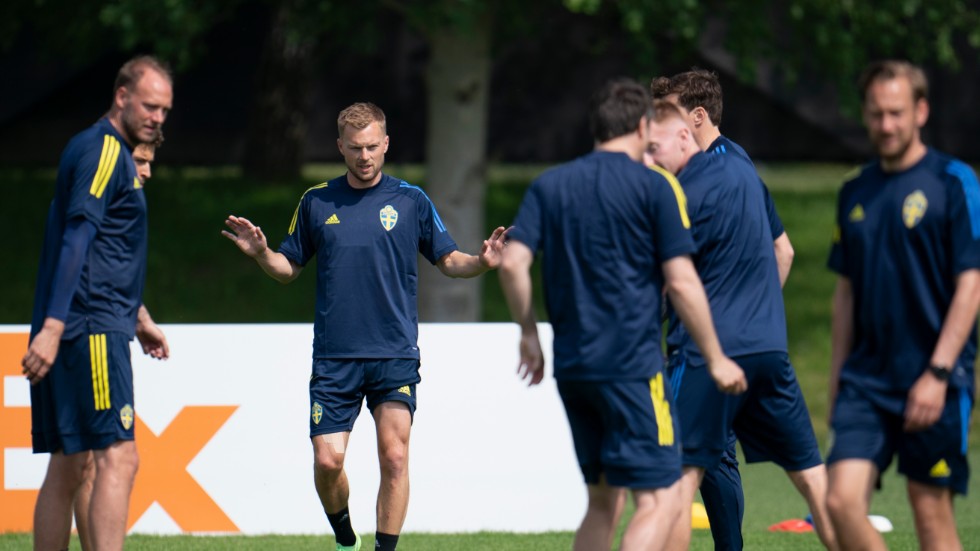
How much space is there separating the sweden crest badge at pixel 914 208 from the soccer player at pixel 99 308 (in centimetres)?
291

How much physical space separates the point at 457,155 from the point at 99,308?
997cm

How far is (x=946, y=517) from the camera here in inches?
192

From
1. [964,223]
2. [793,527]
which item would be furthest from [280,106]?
[964,223]

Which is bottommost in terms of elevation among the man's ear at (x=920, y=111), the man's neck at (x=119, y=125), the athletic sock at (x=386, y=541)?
the athletic sock at (x=386, y=541)

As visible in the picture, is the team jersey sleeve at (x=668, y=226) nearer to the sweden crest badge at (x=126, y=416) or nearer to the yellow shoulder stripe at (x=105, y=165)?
the yellow shoulder stripe at (x=105, y=165)

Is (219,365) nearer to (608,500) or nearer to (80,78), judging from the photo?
(608,500)

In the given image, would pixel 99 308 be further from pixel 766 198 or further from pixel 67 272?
pixel 766 198

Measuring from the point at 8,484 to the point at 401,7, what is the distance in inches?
289

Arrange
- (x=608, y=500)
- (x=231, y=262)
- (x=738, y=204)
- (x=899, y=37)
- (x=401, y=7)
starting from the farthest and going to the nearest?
(x=231, y=262)
(x=899, y=37)
(x=401, y=7)
(x=738, y=204)
(x=608, y=500)

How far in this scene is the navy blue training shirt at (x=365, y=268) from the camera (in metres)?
6.62

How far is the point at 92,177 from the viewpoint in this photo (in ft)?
17.5

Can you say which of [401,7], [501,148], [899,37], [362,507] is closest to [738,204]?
[362,507]

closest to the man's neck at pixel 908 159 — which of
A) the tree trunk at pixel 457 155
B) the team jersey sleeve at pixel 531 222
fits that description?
the team jersey sleeve at pixel 531 222

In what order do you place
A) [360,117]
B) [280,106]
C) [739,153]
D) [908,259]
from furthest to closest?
[280,106], [360,117], [739,153], [908,259]
